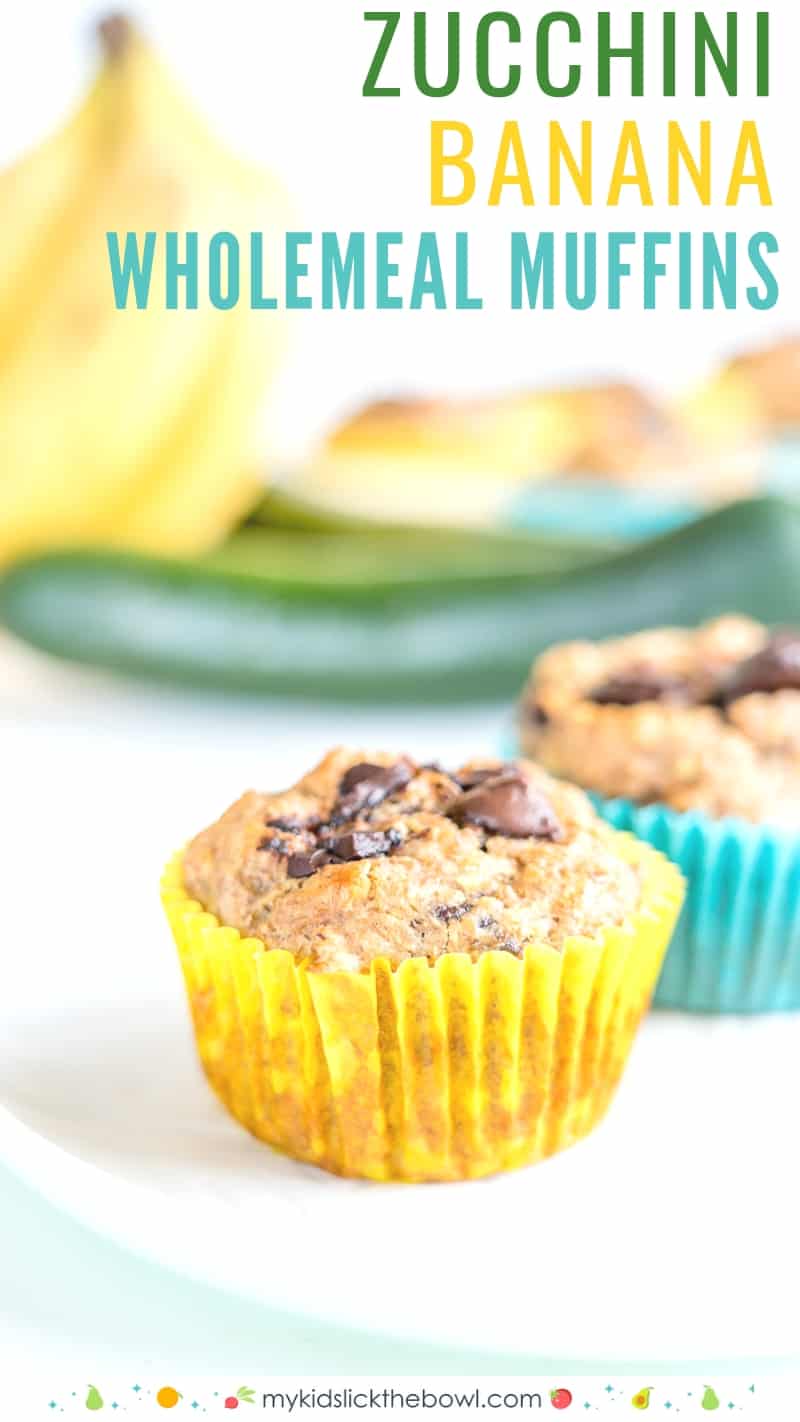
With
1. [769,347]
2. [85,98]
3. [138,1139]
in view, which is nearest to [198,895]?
[138,1139]

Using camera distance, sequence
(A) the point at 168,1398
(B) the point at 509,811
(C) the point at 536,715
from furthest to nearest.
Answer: (C) the point at 536,715
(B) the point at 509,811
(A) the point at 168,1398

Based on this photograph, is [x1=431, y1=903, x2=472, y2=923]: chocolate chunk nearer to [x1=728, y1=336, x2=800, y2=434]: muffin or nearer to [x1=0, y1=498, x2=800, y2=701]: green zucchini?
[x1=0, y1=498, x2=800, y2=701]: green zucchini

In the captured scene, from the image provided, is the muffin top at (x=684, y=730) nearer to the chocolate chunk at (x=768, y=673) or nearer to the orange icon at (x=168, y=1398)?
the chocolate chunk at (x=768, y=673)

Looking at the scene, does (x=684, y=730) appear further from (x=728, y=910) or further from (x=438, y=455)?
(x=438, y=455)

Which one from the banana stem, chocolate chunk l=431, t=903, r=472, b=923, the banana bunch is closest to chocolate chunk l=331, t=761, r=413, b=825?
chocolate chunk l=431, t=903, r=472, b=923

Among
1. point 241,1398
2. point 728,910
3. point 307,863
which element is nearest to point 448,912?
point 307,863

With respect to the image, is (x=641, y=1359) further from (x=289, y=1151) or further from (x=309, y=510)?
(x=309, y=510)
